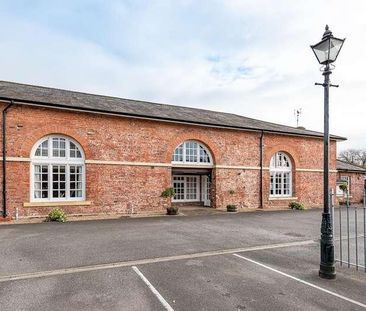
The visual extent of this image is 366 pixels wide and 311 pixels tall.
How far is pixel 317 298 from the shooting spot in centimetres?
508

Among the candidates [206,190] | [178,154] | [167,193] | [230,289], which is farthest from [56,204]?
[230,289]

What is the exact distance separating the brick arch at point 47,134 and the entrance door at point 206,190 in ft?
28.0

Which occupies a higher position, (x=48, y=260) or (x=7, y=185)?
(x=7, y=185)

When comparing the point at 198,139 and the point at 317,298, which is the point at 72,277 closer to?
the point at 317,298

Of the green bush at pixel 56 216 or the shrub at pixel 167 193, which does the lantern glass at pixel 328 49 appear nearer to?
the shrub at pixel 167 193

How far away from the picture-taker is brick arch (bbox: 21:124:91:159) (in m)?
13.5

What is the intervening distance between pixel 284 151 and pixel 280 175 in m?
1.72

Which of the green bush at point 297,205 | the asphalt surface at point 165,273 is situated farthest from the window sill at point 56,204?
the green bush at point 297,205

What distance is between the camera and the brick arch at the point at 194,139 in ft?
55.8

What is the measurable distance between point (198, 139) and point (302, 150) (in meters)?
8.76

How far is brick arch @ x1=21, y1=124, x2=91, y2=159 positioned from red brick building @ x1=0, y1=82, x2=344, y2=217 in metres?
0.04

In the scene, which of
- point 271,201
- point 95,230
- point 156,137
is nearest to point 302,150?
point 271,201

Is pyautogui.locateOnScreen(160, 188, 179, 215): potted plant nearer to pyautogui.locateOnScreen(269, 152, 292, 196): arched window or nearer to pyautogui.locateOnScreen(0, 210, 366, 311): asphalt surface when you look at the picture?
pyautogui.locateOnScreen(0, 210, 366, 311): asphalt surface

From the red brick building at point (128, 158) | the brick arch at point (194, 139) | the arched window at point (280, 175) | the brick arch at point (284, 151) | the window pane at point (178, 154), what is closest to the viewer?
the red brick building at point (128, 158)
